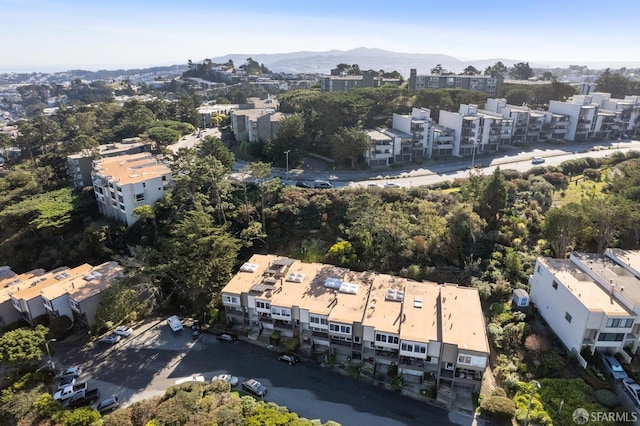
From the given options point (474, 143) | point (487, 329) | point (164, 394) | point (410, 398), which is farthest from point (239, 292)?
point (474, 143)

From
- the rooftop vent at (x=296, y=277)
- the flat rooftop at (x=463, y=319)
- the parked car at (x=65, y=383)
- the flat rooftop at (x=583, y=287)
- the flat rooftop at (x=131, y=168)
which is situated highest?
the flat rooftop at (x=131, y=168)

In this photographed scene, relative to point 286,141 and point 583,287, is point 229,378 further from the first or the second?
point 286,141

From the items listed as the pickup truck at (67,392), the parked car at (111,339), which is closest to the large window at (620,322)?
the pickup truck at (67,392)

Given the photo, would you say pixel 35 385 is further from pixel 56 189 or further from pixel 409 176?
pixel 409 176

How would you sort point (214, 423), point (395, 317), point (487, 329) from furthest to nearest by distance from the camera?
point (487, 329)
point (395, 317)
point (214, 423)

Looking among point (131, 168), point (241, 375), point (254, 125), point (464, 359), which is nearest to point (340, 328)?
point (241, 375)
